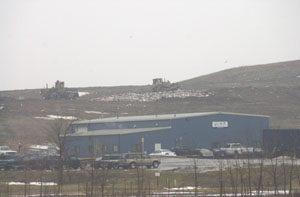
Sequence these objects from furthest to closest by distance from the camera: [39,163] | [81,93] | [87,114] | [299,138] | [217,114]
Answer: [81,93] < [87,114] < [217,114] < [299,138] < [39,163]

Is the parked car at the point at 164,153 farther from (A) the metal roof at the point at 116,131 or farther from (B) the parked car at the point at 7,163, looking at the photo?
(B) the parked car at the point at 7,163

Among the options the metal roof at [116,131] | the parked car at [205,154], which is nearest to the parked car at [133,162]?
the parked car at [205,154]

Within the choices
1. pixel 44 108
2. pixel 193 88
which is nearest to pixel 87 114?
pixel 44 108

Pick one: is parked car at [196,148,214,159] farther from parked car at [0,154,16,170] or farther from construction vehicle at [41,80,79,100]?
construction vehicle at [41,80,79,100]

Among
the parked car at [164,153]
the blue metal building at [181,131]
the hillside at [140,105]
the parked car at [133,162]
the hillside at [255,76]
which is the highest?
the hillside at [255,76]

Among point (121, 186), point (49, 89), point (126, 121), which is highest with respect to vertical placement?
point (49, 89)

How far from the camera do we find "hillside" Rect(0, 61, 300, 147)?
89.6 m

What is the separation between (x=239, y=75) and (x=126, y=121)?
95171 mm

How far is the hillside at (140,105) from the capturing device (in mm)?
89625

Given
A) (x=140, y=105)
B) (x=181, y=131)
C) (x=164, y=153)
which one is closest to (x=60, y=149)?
(x=164, y=153)

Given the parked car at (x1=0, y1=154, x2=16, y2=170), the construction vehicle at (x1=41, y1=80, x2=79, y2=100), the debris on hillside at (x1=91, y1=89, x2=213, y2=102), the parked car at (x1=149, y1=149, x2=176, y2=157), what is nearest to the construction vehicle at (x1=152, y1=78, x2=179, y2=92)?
the debris on hillside at (x1=91, y1=89, x2=213, y2=102)

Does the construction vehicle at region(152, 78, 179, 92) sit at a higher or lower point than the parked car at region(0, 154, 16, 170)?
higher

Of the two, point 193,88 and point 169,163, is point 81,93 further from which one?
point 169,163

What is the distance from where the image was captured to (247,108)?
4094 inches
